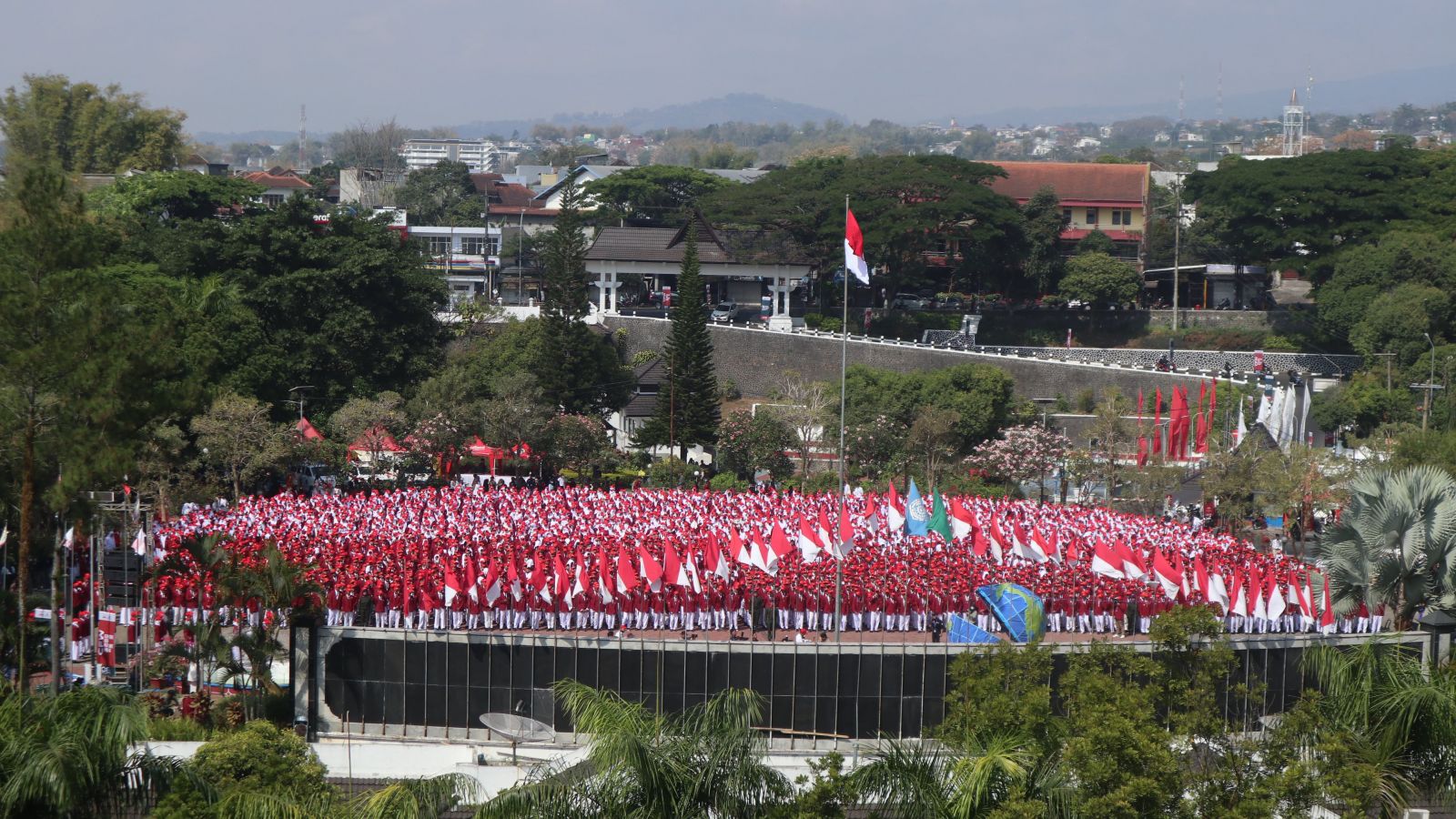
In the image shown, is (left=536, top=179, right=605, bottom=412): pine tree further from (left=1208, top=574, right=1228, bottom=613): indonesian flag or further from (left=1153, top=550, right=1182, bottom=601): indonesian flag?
(left=1208, top=574, right=1228, bottom=613): indonesian flag

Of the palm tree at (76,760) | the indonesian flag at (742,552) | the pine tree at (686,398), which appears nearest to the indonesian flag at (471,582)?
the indonesian flag at (742,552)

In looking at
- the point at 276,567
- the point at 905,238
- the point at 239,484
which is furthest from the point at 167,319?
the point at 905,238

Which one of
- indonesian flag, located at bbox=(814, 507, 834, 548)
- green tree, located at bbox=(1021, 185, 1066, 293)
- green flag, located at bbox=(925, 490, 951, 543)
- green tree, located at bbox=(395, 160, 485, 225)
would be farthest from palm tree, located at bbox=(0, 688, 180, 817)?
green tree, located at bbox=(395, 160, 485, 225)

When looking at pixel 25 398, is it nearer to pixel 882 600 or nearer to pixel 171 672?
pixel 171 672

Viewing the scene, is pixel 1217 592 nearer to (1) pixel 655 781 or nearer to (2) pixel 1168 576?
(2) pixel 1168 576

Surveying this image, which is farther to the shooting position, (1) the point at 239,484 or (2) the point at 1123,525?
(1) the point at 239,484

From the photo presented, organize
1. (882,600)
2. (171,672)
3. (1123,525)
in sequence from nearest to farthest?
(171,672) < (882,600) < (1123,525)

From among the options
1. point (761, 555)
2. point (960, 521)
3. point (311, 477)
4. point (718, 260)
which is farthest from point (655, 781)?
point (718, 260)
